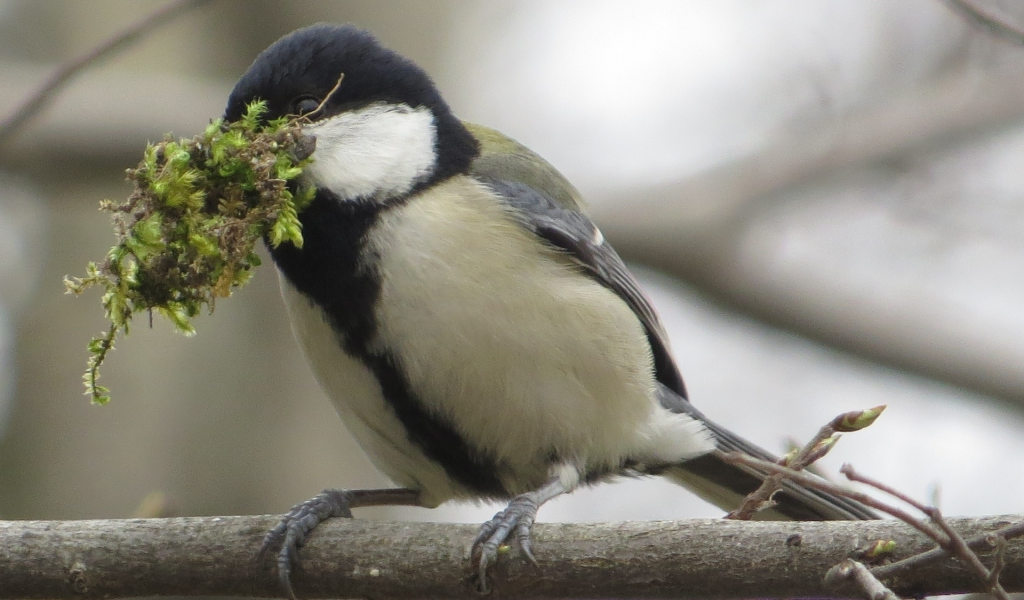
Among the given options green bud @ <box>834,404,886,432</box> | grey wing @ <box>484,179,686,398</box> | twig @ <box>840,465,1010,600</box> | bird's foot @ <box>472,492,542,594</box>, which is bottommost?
bird's foot @ <box>472,492,542,594</box>

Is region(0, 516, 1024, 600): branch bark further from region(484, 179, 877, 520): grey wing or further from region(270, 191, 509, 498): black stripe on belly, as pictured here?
region(484, 179, 877, 520): grey wing

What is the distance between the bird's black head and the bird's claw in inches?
26.8

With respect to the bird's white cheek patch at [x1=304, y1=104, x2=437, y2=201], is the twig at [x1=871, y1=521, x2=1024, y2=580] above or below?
below

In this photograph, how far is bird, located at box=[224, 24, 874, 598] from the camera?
90.7 inches

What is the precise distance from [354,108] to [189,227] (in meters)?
0.53

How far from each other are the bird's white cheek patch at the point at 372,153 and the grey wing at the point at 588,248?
0.66 ft

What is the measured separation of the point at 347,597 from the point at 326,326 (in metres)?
0.62

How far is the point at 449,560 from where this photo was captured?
1952 millimetres

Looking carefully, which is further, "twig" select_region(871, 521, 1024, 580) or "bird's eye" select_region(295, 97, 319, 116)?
"bird's eye" select_region(295, 97, 319, 116)

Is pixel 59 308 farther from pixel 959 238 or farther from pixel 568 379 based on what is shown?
pixel 959 238

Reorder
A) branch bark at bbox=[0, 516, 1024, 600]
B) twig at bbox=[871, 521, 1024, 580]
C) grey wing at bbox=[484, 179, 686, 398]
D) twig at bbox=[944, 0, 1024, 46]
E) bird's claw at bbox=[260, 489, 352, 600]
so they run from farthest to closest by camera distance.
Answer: grey wing at bbox=[484, 179, 686, 398]
twig at bbox=[944, 0, 1024, 46]
bird's claw at bbox=[260, 489, 352, 600]
branch bark at bbox=[0, 516, 1024, 600]
twig at bbox=[871, 521, 1024, 580]

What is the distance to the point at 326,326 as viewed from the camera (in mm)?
2359

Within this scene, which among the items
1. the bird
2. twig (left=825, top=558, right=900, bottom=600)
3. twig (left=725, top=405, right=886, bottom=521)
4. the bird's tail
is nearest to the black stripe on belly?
the bird

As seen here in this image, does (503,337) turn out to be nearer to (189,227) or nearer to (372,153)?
(372,153)
